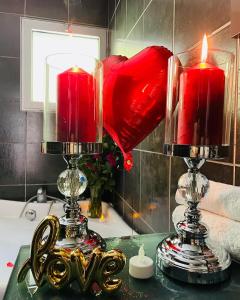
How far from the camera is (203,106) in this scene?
433 millimetres

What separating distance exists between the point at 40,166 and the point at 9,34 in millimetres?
987

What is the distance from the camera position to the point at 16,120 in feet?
6.38

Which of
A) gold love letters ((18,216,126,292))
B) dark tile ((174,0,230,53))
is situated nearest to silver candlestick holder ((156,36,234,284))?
gold love letters ((18,216,126,292))

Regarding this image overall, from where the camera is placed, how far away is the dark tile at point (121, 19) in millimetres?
1541

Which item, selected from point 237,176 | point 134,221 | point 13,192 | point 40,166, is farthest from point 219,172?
point 13,192

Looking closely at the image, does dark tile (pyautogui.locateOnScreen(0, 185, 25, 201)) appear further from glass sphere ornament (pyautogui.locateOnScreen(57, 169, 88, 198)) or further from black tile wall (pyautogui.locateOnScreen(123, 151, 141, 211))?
glass sphere ornament (pyautogui.locateOnScreen(57, 169, 88, 198))

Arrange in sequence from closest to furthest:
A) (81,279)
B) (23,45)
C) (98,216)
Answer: (81,279)
(98,216)
(23,45)

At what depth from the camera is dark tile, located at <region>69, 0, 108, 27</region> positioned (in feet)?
6.57

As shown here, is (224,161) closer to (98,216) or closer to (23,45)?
(98,216)

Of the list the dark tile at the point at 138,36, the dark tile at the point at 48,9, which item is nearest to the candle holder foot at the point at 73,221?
the dark tile at the point at 138,36

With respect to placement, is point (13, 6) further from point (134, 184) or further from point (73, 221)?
point (73, 221)

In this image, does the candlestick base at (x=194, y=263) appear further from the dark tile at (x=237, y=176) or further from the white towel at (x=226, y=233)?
the dark tile at (x=237, y=176)

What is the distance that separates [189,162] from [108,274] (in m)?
0.23

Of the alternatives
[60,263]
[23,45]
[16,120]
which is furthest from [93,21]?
[60,263]
